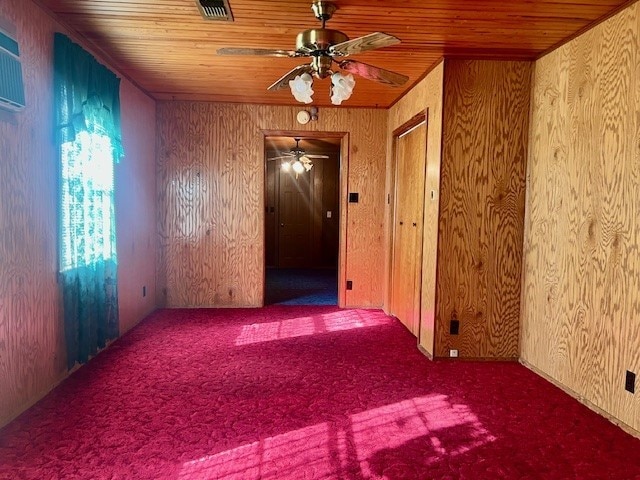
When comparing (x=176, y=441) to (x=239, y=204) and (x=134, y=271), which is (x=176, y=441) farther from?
(x=239, y=204)

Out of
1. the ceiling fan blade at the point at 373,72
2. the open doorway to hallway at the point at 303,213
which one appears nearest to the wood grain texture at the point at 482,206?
the ceiling fan blade at the point at 373,72

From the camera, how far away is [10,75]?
7.64 ft

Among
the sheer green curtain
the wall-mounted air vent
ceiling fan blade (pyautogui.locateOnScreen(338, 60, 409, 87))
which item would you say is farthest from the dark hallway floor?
the wall-mounted air vent

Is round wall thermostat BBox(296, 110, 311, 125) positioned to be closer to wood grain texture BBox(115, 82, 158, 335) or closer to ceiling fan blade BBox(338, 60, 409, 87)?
wood grain texture BBox(115, 82, 158, 335)

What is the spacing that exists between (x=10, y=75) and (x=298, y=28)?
1725 millimetres

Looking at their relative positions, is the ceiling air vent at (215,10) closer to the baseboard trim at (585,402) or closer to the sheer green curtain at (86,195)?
the sheer green curtain at (86,195)

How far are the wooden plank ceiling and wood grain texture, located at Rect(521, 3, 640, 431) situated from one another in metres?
0.29

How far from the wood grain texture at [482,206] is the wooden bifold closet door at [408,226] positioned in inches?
Result: 18.7

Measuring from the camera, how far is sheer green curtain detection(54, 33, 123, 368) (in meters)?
2.92

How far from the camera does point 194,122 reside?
→ 5.12 meters

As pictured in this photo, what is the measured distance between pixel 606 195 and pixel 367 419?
6.49 ft

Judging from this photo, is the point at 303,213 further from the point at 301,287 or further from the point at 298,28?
the point at 298,28

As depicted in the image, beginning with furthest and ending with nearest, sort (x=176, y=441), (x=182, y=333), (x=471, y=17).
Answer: (x=182, y=333), (x=471, y=17), (x=176, y=441)

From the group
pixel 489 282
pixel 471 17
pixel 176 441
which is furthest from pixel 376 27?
pixel 176 441
